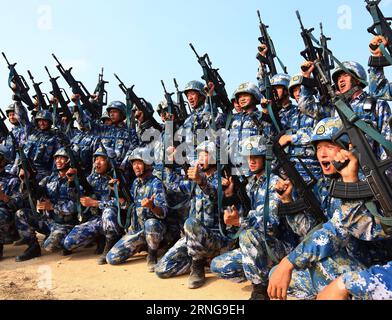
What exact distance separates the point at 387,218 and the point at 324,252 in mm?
665

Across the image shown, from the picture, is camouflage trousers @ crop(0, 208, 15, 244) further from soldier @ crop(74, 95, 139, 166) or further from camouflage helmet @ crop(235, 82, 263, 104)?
camouflage helmet @ crop(235, 82, 263, 104)

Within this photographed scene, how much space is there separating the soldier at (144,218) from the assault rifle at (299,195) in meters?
2.45

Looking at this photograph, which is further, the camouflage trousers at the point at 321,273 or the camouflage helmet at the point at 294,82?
the camouflage helmet at the point at 294,82

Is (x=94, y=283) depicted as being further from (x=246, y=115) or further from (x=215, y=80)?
(x=215, y=80)

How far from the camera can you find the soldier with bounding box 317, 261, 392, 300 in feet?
7.50

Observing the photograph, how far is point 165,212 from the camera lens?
6180 mm

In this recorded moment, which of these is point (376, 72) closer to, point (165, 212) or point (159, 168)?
point (165, 212)

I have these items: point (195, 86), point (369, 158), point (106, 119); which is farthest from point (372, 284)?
point (106, 119)

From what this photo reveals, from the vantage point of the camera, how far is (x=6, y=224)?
7.27 m

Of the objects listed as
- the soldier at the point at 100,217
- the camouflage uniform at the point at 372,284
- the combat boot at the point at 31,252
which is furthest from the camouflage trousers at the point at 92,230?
the camouflage uniform at the point at 372,284

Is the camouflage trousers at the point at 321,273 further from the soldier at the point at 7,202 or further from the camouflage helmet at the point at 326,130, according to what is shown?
the soldier at the point at 7,202

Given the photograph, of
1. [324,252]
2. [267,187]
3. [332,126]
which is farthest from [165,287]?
[332,126]

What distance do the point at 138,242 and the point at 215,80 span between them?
415 centimetres

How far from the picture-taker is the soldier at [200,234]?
5.15 meters
